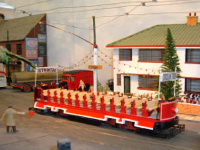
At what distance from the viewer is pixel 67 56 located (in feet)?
106

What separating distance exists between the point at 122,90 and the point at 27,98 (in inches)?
345

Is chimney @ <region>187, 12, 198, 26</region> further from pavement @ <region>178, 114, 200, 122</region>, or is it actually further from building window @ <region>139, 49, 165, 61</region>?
pavement @ <region>178, 114, 200, 122</region>

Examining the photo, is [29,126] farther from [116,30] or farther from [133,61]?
[116,30]

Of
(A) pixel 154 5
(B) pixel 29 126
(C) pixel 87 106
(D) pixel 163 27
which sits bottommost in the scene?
(B) pixel 29 126

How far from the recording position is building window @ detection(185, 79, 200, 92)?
19.8m

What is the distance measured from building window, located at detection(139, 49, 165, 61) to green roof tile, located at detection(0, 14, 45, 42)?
57.3 feet

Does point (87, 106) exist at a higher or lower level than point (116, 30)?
lower

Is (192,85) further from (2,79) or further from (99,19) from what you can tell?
(2,79)

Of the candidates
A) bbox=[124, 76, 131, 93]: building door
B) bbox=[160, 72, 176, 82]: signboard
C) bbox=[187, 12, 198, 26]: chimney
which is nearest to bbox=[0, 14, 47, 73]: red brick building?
bbox=[124, 76, 131, 93]: building door

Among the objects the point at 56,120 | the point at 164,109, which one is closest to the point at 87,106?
the point at 56,120

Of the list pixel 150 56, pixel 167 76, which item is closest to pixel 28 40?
pixel 150 56

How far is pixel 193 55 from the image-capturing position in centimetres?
1970

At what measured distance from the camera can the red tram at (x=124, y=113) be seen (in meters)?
12.5

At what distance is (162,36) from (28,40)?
63.3 ft
